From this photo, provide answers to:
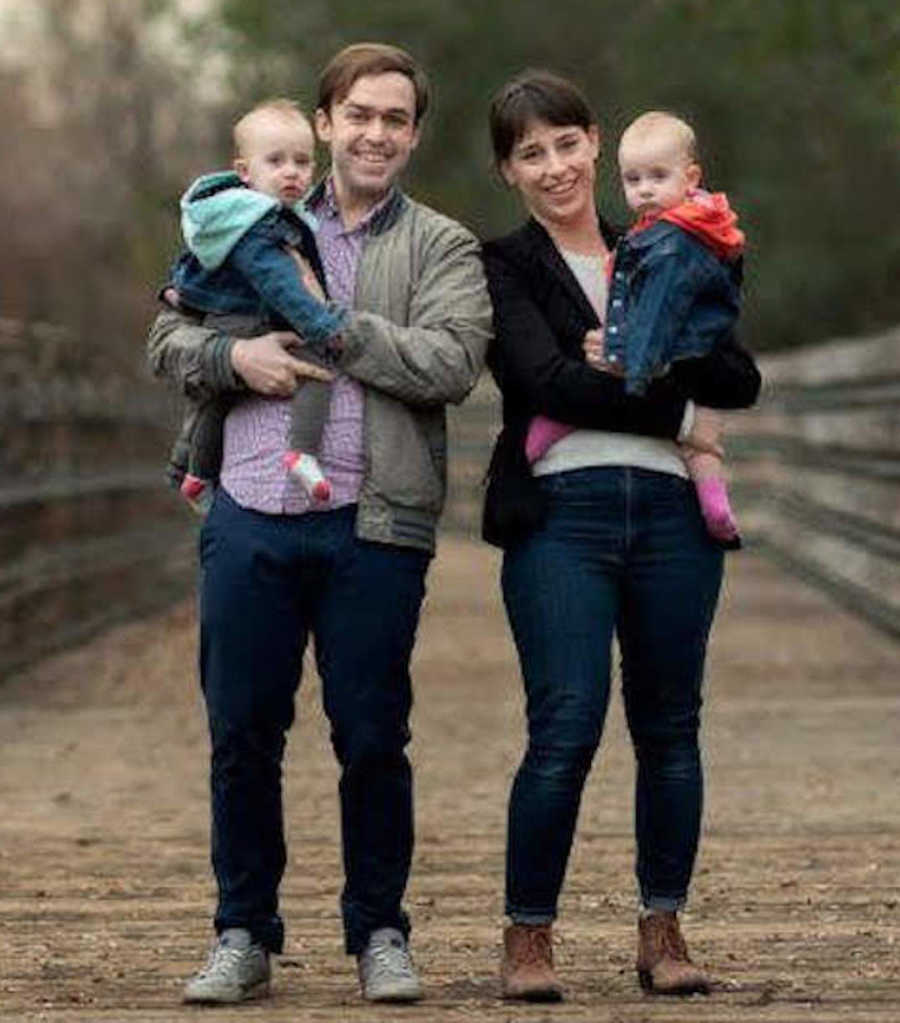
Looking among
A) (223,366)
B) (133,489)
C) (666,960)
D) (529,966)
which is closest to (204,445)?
(223,366)

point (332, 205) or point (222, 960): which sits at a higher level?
point (332, 205)

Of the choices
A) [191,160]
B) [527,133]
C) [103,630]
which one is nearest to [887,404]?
[103,630]

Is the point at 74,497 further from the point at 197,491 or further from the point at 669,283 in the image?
the point at 669,283

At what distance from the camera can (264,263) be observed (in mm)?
6758

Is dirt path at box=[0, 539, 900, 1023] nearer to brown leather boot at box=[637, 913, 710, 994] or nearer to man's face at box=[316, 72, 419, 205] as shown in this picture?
brown leather boot at box=[637, 913, 710, 994]

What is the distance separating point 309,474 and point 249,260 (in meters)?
0.39

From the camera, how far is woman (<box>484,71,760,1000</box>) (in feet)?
22.6

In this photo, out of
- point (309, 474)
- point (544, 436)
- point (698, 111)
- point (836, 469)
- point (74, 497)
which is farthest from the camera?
point (698, 111)

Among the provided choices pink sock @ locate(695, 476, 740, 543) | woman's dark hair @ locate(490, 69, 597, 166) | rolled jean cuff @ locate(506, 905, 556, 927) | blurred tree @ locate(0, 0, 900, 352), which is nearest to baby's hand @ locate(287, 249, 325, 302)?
woman's dark hair @ locate(490, 69, 597, 166)

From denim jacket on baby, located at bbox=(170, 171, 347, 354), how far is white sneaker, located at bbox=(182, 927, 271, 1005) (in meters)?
1.11

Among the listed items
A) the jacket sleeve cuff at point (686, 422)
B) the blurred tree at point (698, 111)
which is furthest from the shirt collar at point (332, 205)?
the blurred tree at point (698, 111)

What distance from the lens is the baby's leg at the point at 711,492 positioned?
6934 mm

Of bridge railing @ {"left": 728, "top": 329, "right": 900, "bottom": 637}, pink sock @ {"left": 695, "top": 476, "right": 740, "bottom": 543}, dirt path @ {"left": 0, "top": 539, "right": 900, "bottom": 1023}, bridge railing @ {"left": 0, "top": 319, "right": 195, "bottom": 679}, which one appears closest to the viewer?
pink sock @ {"left": 695, "top": 476, "right": 740, "bottom": 543}

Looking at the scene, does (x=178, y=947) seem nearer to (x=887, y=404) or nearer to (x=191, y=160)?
(x=887, y=404)
